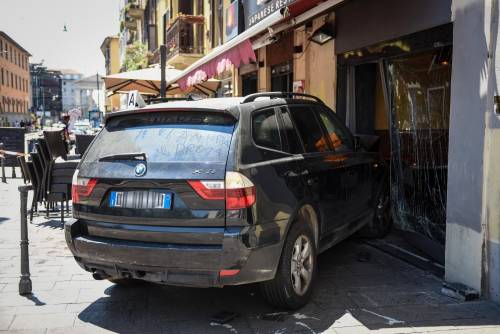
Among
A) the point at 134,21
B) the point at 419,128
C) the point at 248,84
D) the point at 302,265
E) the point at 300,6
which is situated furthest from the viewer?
the point at 134,21

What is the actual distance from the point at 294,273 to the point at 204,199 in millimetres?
1115

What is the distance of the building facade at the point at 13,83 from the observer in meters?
67.8

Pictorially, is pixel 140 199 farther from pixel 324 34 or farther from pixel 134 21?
pixel 134 21

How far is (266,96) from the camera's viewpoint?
15.4 ft

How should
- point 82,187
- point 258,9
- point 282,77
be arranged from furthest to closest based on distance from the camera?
1. point 282,77
2. point 258,9
3. point 82,187

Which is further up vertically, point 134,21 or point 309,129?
point 134,21

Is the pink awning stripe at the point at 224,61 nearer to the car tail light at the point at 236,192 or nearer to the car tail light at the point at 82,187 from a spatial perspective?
the car tail light at the point at 82,187

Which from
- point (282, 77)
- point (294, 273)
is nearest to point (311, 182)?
point (294, 273)

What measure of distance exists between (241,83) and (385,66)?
342 inches

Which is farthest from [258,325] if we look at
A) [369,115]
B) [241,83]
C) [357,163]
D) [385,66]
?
[241,83]

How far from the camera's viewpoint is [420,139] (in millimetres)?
6434

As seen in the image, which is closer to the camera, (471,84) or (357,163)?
(471,84)

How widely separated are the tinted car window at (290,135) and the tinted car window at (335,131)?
778 mm

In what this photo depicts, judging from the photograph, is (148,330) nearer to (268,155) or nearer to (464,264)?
(268,155)
